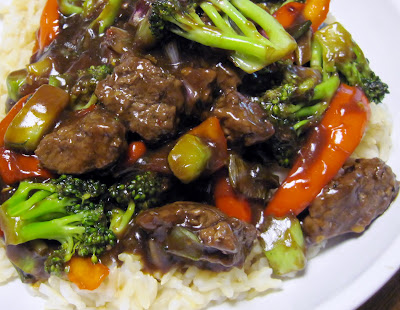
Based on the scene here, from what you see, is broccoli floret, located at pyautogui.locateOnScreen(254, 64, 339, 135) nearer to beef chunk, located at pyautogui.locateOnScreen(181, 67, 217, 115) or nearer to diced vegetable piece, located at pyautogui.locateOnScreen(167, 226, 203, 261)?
beef chunk, located at pyautogui.locateOnScreen(181, 67, 217, 115)

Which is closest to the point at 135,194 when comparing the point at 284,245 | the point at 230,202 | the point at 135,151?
the point at 135,151

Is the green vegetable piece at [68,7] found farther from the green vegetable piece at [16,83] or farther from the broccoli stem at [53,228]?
the broccoli stem at [53,228]

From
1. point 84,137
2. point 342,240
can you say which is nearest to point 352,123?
point 342,240

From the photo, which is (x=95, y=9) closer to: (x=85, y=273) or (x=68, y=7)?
(x=68, y=7)

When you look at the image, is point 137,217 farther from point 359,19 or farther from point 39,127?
point 359,19

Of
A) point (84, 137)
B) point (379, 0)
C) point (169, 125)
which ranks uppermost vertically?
point (379, 0)

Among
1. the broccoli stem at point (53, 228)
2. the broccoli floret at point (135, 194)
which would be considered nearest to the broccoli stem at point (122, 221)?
the broccoli floret at point (135, 194)

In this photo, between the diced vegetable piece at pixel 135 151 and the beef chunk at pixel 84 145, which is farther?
the diced vegetable piece at pixel 135 151
